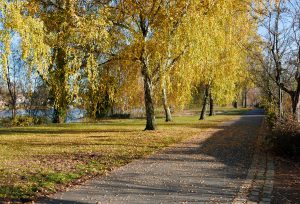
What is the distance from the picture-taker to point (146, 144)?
15375 mm

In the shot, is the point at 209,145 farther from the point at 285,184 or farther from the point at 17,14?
the point at 17,14

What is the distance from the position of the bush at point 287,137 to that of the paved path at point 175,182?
3.17ft

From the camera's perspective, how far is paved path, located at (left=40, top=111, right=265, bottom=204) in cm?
702

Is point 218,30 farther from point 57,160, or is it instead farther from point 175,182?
point 175,182

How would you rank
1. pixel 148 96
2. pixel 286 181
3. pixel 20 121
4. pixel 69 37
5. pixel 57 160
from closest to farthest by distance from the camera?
pixel 286 181
pixel 57 160
pixel 69 37
pixel 148 96
pixel 20 121

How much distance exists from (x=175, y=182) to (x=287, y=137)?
5.39m

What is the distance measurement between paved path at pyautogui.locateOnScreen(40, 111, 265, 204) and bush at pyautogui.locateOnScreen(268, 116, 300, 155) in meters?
0.97

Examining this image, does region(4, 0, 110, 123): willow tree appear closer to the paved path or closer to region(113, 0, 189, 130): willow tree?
region(113, 0, 189, 130): willow tree

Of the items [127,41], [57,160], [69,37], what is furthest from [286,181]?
[127,41]

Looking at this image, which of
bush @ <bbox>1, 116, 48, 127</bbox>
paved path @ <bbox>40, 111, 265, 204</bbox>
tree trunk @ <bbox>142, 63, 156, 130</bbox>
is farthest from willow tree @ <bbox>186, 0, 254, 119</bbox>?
bush @ <bbox>1, 116, 48, 127</bbox>

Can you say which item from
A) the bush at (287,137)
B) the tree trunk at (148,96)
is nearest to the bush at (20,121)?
the tree trunk at (148,96)

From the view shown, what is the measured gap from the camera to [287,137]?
12.3m

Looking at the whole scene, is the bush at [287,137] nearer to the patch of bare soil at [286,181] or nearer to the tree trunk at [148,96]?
the patch of bare soil at [286,181]

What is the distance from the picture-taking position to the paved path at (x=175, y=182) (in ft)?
23.0
